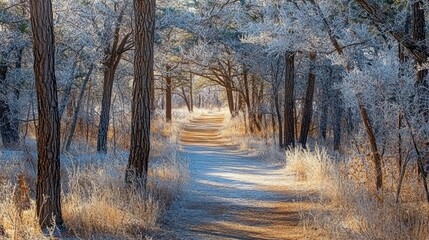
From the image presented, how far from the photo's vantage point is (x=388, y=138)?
337 inches

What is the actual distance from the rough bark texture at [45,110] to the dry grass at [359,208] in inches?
140

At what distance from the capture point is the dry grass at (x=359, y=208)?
19.3 feet

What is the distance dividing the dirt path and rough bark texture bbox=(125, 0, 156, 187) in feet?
3.33

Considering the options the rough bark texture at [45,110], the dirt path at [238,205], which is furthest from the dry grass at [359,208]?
the rough bark texture at [45,110]

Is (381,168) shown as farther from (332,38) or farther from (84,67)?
(84,67)

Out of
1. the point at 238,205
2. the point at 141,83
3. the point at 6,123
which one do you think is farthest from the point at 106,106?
the point at 141,83

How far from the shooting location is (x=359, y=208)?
696 centimetres

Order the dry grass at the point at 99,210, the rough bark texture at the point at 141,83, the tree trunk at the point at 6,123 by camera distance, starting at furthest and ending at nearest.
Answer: the tree trunk at the point at 6,123 → the rough bark texture at the point at 141,83 → the dry grass at the point at 99,210

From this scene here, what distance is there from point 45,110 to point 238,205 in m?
4.60

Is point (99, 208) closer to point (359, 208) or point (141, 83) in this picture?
point (141, 83)

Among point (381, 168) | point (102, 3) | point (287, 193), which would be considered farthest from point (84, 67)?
point (381, 168)

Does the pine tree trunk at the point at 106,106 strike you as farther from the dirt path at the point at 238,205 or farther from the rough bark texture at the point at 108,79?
the dirt path at the point at 238,205

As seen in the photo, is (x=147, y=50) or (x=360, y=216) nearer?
(x=360, y=216)

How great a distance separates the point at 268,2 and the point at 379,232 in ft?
31.8
